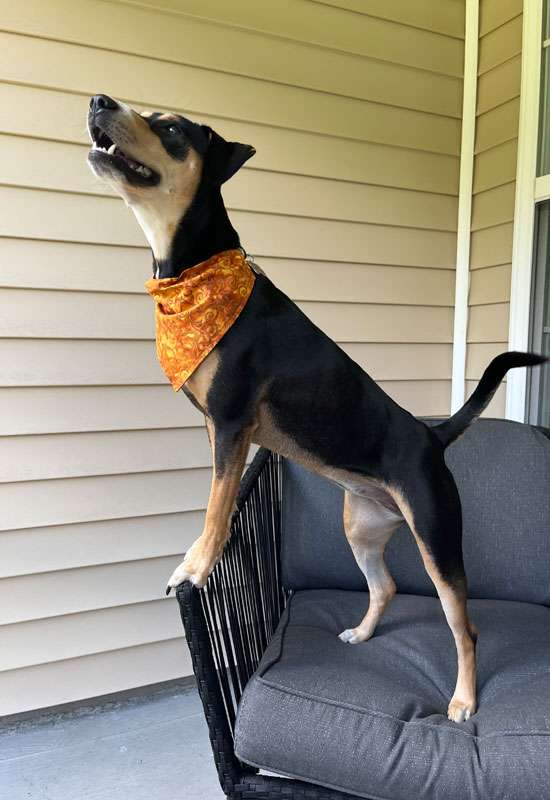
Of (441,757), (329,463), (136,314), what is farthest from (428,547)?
(136,314)

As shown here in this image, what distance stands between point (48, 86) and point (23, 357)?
83 cm

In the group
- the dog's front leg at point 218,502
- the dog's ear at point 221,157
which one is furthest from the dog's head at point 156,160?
the dog's front leg at point 218,502

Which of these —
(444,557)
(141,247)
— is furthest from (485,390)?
(141,247)

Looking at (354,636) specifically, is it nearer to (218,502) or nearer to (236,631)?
(236,631)

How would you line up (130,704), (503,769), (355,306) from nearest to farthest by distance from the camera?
(503,769) → (130,704) → (355,306)

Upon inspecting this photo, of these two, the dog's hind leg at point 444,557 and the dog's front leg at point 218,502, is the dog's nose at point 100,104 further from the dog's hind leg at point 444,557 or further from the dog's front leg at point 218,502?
the dog's hind leg at point 444,557

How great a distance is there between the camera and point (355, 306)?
7.82 feet

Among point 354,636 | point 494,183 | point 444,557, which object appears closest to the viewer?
point 444,557

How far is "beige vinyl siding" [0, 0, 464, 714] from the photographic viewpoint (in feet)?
6.13

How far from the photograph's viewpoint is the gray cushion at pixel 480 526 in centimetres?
173

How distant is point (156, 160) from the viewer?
1073mm

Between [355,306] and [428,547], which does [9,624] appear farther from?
[355,306]

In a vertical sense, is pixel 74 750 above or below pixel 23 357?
below

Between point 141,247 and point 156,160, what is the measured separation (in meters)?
0.97
